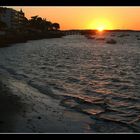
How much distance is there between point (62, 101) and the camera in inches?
461

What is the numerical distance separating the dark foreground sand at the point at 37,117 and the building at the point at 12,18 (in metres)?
84.0

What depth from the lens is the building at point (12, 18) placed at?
95438mm

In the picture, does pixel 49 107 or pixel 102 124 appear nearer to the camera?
pixel 102 124

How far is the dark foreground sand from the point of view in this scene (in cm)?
703

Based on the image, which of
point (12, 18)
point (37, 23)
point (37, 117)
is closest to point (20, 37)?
point (12, 18)

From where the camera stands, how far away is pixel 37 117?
841cm

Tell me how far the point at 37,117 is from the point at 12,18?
93671 mm

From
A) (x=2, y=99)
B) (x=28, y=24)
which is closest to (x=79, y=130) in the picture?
(x=2, y=99)

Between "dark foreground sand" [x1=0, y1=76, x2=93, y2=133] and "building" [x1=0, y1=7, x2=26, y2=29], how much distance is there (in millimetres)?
83955

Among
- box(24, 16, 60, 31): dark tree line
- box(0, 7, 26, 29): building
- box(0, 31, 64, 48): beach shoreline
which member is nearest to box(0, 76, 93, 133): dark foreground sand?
box(0, 31, 64, 48): beach shoreline
